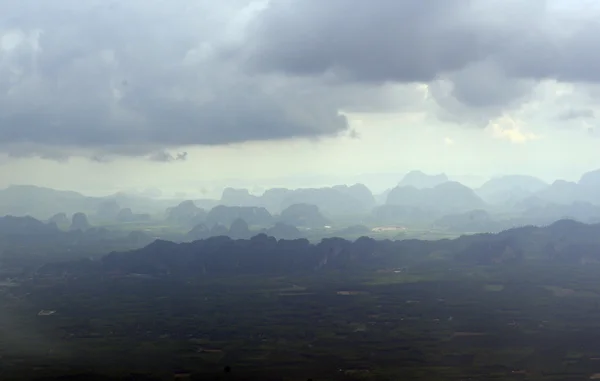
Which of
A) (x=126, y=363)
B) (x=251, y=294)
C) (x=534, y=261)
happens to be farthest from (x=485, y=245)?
(x=126, y=363)

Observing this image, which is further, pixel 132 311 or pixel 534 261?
pixel 534 261

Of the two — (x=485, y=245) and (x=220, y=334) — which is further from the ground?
(x=485, y=245)

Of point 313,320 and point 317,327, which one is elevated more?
point 313,320

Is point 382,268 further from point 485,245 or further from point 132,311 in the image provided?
point 132,311

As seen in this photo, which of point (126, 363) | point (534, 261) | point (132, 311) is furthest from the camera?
point (534, 261)

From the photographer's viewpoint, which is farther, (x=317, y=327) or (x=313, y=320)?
(x=313, y=320)

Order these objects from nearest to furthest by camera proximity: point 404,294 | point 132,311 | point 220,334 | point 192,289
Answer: point 220,334
point 132,311
point 404,294
point 192,289

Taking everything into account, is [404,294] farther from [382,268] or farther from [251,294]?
[382,268]
